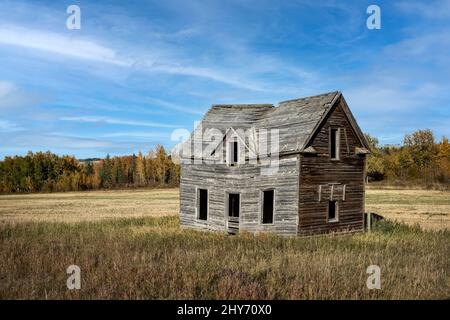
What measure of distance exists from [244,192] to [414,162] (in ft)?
241

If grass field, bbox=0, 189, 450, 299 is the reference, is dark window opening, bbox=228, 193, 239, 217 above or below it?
above

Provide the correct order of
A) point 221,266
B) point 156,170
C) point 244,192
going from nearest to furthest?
1. point 221,266
2. point 244,192
3. point 156,170

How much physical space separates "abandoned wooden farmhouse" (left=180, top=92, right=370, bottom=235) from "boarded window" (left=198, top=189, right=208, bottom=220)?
70mm

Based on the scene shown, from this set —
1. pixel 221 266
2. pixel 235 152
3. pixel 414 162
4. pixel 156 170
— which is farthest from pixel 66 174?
pixel 221 266

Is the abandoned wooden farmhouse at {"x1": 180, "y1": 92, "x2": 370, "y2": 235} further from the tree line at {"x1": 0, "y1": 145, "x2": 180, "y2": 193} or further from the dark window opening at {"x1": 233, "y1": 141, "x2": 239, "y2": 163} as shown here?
the tree line at {"x1": 0, "y1": 145, "x2": 180, "y2": 193}

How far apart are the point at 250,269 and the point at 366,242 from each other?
786 cm

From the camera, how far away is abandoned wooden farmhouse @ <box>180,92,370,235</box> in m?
19.4

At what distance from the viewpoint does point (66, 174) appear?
93.5m

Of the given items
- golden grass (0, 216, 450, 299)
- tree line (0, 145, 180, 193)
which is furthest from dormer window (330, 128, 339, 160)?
tree line (0, 145, 180, 193)

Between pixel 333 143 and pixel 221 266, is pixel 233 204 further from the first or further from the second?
pixel 221 266

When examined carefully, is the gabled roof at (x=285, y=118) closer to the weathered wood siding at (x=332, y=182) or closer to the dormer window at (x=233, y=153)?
the weathered wood siding at (x=332, y=182)

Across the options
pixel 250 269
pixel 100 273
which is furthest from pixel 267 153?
pixel 100 273

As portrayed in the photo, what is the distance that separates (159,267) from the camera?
11133 millimetres
